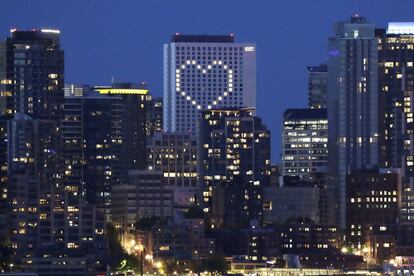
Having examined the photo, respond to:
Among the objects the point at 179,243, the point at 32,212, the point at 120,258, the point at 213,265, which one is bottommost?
the point at 213,265

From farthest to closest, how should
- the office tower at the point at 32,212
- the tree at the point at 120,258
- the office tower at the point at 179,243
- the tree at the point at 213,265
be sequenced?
the office tower at the point at 179,243, the tree at the point at 213,265, the office tower at the point at 32,212, the tree at the point at 120,258

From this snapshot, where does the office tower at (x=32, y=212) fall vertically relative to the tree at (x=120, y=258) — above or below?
above

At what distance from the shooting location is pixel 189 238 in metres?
197

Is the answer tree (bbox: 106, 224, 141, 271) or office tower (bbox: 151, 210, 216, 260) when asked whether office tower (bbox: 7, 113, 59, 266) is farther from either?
office tower (bbox: 151, 210, 216, 260)

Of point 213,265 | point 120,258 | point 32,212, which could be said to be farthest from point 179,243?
point 32,212

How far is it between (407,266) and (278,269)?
8.26 metres

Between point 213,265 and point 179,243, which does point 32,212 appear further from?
point 179,243

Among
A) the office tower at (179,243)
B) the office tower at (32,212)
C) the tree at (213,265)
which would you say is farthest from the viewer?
the office tower at (179,243)

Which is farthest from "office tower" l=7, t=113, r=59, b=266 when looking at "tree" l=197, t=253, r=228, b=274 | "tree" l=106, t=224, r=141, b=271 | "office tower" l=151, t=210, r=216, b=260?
"tree" l=197, t=253, r=228, b=274

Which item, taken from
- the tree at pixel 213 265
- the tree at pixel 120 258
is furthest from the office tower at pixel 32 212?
the tree at pixel 213 265

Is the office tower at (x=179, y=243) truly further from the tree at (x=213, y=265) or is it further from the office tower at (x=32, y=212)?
the office tower at (x=32, y=212)

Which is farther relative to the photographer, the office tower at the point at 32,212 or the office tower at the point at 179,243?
the office tower at the point at 179,243

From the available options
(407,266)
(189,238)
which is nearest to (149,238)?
(189,238)

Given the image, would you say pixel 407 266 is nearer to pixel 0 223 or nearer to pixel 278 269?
pixel 278 269
